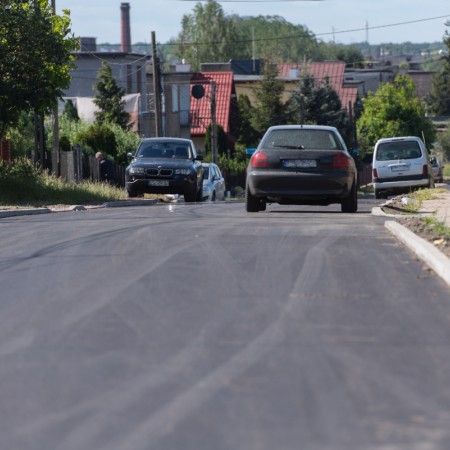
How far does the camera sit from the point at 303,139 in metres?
19.8

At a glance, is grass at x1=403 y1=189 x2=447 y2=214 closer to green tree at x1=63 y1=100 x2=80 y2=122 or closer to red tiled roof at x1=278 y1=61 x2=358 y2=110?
green tree at x1=63 y1=100 x2=80 y2=122

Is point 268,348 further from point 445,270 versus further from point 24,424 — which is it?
point 445,270

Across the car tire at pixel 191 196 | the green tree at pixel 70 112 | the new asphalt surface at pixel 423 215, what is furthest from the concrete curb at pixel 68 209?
the green tree at pixel 70 112

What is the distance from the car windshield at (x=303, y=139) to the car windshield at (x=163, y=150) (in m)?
10.2

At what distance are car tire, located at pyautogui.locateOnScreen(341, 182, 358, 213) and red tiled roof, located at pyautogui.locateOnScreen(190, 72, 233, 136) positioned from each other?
5977cm

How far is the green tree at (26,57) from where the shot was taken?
29.8 metres

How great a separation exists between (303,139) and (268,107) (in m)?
65.4

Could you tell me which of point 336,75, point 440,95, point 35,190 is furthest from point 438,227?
point 440,95

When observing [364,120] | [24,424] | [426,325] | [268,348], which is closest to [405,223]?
[426,325]

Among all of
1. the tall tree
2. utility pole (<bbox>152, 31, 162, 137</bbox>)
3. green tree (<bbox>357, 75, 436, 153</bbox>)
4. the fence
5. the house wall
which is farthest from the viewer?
green tree (<bbox>357, 75, 436, 153</bbox>)

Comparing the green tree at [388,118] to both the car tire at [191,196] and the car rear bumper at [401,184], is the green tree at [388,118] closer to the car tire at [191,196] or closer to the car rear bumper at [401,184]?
the car rear bumper at [401,184]

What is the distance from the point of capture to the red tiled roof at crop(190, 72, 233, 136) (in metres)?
80.4

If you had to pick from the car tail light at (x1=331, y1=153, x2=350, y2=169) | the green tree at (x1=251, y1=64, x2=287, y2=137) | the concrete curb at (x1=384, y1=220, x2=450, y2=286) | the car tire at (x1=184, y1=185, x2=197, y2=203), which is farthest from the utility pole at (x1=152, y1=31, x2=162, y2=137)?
the green tree at (x1=251, y1=64, x2=287, y2=137)

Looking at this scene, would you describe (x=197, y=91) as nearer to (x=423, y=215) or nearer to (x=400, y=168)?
(x=400, y=168)
